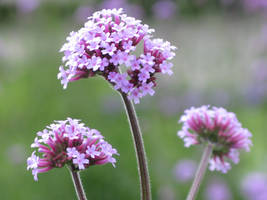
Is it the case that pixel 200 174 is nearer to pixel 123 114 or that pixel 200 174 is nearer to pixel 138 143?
pixel 138 143

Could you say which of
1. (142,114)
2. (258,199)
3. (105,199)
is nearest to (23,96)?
(142,114)

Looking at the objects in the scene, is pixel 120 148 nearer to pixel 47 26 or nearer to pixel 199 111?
pixel 47 26

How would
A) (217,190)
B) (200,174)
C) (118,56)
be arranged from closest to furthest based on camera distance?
1. (118,56)
2. (200,174)
3. (217,190)

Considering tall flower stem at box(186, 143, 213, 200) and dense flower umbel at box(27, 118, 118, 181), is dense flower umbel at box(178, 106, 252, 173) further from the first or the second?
dense flower umbel at box(27, 118, 118, 181)

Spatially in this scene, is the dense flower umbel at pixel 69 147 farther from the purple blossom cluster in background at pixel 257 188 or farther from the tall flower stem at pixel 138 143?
the purple blossom cluster in background at pixel 257 188

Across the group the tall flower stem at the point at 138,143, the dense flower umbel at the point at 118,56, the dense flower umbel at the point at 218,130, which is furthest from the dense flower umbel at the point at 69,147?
the dense flower umbel at the point at 218,130

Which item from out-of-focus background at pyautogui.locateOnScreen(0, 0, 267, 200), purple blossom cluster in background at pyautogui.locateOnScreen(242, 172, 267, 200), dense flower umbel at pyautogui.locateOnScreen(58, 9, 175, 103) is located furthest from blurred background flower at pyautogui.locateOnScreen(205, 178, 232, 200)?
dense flower umbel at pyautogui.locateOnScreen(58, 9, 175, 103)

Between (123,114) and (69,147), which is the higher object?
(123,114)

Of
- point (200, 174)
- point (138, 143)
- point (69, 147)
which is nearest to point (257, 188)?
point (200, 174)

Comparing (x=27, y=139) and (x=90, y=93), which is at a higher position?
(x=90, y=93)

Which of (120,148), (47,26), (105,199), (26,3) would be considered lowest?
(105,199)
